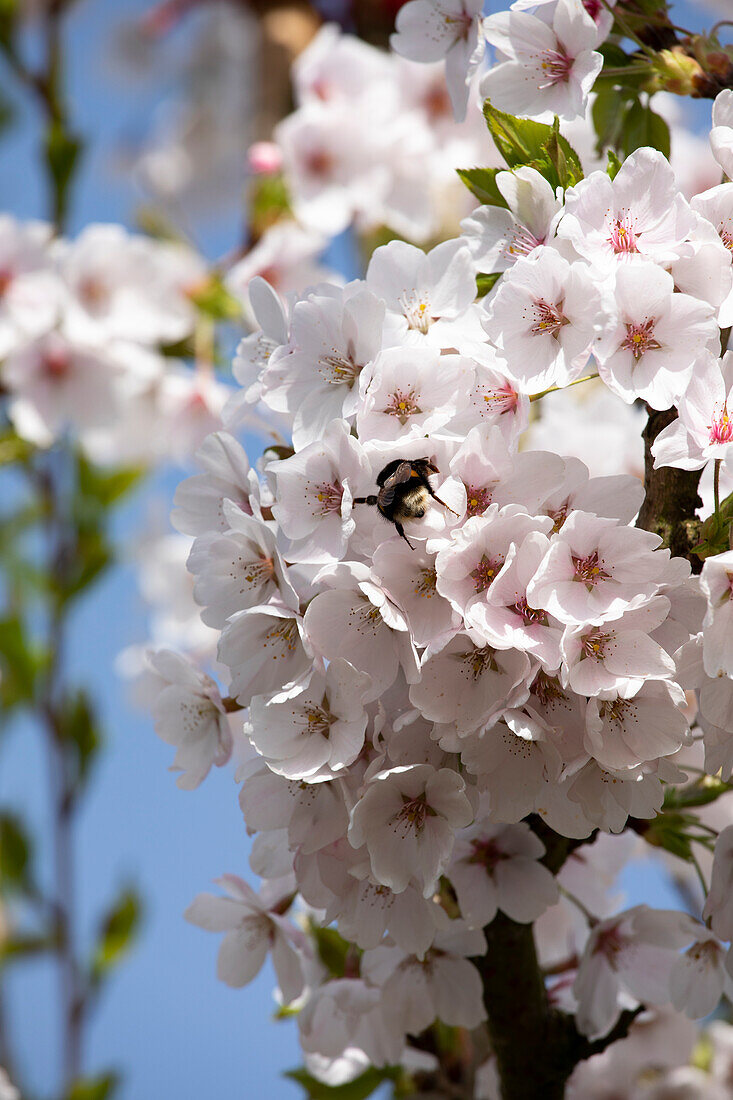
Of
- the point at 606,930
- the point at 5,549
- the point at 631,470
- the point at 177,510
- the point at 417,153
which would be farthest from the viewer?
the point at 5,549

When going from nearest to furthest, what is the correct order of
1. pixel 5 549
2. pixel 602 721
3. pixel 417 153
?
pixel 602 721 < pixel 417 153 < pixel 5 549

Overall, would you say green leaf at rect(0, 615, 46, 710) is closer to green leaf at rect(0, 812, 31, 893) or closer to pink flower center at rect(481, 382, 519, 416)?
green leaf at rect(0, 812, 31, 893)

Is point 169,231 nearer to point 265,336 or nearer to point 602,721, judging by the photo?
point 265,336

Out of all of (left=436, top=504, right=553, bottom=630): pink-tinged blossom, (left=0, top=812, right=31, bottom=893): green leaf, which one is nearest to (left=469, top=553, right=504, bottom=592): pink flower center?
(left=436, top=504, right=553, bottom=630): pink-tinged blossom

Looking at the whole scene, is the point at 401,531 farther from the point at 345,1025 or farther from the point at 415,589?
the point at 345,1025

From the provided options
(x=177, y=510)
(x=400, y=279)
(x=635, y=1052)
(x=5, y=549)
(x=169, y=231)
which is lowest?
(x=5, y=549)

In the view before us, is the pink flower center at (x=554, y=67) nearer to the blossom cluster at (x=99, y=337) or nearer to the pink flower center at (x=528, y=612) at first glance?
the pink flower center at (x=528, y=612)

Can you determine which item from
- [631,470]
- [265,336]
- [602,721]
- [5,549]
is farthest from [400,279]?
[5,549]
